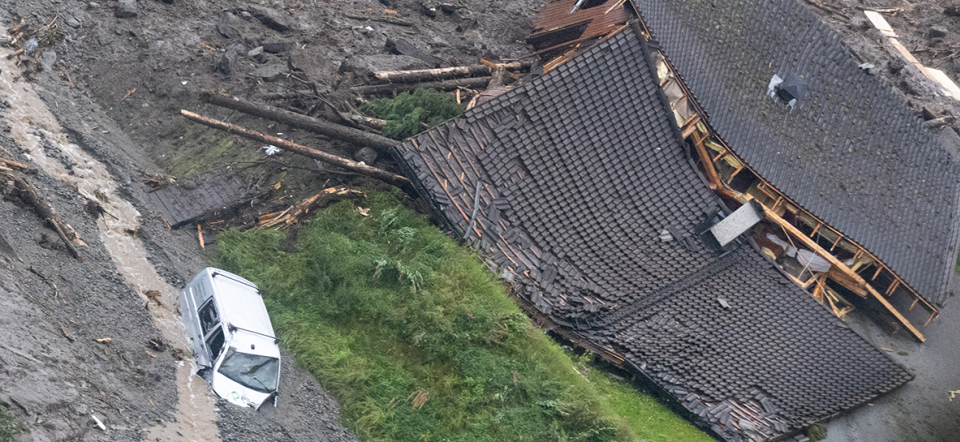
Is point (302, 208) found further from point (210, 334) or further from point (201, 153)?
point (210, 334)

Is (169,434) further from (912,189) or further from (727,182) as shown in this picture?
(912,189)

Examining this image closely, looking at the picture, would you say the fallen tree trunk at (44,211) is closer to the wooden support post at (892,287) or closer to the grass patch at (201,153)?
the grass patch at (201,153)

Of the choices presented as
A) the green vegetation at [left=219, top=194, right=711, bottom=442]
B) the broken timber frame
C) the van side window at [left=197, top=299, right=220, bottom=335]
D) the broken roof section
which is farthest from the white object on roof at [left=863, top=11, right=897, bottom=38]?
the van side window at [left=197, top=299, right=220, bottom=335]

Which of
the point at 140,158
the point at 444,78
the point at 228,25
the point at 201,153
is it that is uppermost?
the point at 444,78

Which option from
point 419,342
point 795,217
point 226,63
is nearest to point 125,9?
point 226,63

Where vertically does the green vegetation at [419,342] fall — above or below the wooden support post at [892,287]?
below

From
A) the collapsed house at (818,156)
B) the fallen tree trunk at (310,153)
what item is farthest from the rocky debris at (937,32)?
the fallen tree trunk at (310,153)

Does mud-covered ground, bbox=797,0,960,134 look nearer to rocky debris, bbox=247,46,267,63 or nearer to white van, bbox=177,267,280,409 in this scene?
rocky debris, bbox=247,46,267,63
